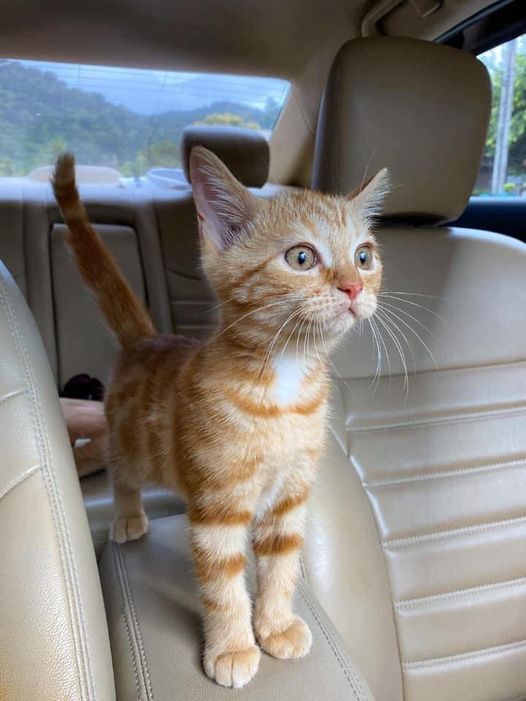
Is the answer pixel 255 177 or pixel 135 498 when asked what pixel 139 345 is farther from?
pixel 255 177

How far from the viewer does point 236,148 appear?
2.11 m

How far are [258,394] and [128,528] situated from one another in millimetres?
467

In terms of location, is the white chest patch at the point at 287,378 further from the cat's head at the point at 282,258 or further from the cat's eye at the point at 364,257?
the cat's eye at the point at 364,257

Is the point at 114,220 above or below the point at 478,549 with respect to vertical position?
above

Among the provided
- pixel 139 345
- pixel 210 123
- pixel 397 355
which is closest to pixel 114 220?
pixel 210 123

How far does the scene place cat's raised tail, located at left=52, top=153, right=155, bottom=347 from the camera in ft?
4.33

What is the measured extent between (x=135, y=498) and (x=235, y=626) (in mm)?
447

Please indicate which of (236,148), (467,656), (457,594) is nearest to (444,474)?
(457,594)

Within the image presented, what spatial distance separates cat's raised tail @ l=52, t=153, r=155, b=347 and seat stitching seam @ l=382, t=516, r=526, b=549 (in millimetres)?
727

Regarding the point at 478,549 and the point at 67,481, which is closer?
the point at 67,481

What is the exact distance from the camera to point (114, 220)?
2041 millimetres

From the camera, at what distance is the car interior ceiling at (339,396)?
2.51ft

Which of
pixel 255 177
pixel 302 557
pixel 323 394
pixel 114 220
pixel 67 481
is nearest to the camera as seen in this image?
pixel 67 481

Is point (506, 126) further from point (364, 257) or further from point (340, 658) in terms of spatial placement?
point (340, 658)
